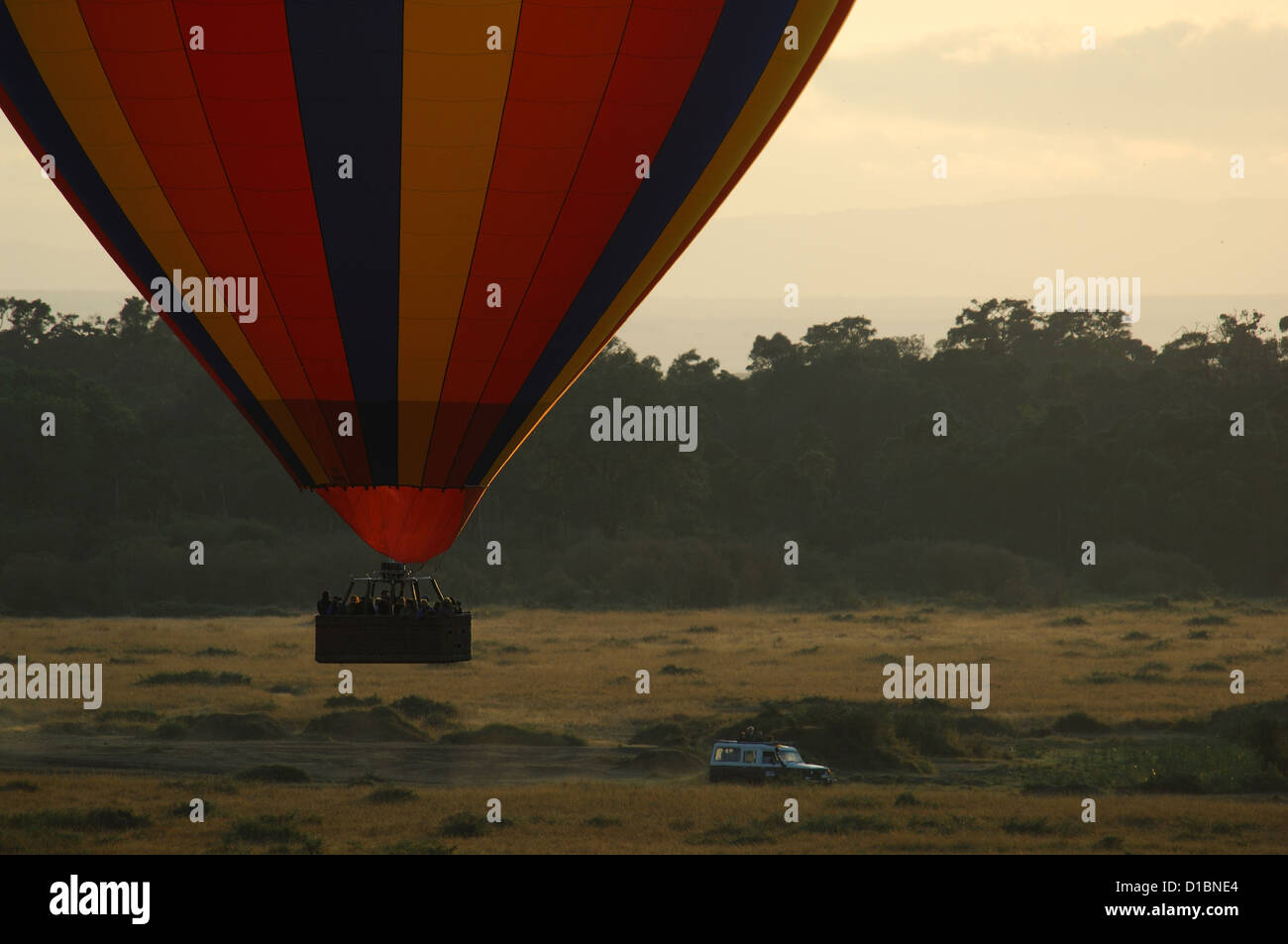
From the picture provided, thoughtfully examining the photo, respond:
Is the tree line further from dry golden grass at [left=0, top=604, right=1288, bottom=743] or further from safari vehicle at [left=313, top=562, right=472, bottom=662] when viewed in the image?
safari vehicle at [left=313, top=562, right=472, bottom=662]

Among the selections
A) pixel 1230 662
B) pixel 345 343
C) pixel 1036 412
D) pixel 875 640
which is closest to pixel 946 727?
pixel 1230 662

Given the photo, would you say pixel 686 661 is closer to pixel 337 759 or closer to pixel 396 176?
pixel 337 759

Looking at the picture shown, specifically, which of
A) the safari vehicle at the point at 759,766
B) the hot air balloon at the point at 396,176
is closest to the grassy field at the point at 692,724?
the safari vehicle at the point at 759,766

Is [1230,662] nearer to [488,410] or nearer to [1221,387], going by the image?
[488,410]

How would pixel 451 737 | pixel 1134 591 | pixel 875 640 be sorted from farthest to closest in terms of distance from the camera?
pixel 1134 591
pixel 875 640
pixel 451 737

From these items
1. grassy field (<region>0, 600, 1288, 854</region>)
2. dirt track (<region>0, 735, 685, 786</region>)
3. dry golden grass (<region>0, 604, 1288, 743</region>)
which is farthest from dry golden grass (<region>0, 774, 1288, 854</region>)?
dry golden grass (<region>0, 604, 1288, 743</region>)

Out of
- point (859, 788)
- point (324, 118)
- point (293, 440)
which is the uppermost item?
point (324, 118)

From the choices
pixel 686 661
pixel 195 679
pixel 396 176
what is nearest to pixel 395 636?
pixel 396 176
